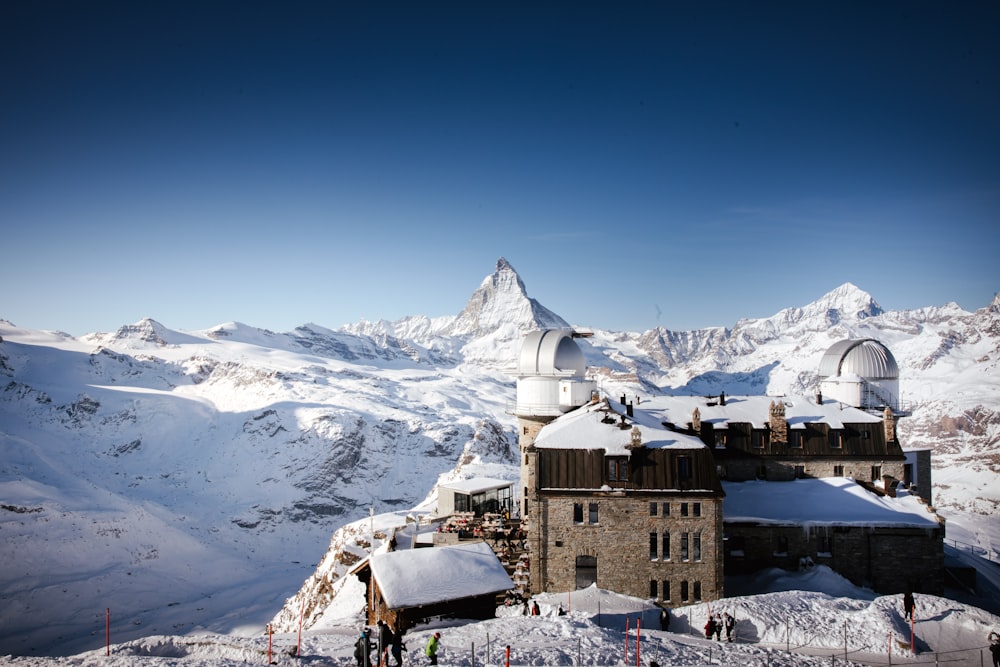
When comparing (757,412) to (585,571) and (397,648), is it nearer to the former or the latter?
(585,571)

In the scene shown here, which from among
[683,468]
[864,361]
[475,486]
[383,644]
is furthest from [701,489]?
[864,361]

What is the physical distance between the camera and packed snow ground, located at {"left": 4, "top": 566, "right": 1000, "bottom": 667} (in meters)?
21.8

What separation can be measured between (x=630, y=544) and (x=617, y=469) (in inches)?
160

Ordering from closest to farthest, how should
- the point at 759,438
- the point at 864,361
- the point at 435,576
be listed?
the point at 435,576 < the point at 759,438 < the point at 864,361

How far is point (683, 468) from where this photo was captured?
36.8 meters

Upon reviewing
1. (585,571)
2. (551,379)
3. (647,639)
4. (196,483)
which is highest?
(551,379)

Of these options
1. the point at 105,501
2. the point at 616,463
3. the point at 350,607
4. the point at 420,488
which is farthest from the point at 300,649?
the point at 420,488

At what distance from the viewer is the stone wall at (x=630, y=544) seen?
35.9m

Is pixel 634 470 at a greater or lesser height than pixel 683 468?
lesser

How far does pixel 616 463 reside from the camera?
1458 inches

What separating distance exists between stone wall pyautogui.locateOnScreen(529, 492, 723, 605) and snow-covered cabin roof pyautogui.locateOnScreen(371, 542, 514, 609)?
667 cm

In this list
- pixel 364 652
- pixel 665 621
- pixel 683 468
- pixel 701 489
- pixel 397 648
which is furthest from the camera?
pixel 683 468

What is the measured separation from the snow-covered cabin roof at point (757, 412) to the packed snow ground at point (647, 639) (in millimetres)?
18271

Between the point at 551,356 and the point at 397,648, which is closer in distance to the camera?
the point at 397,648
